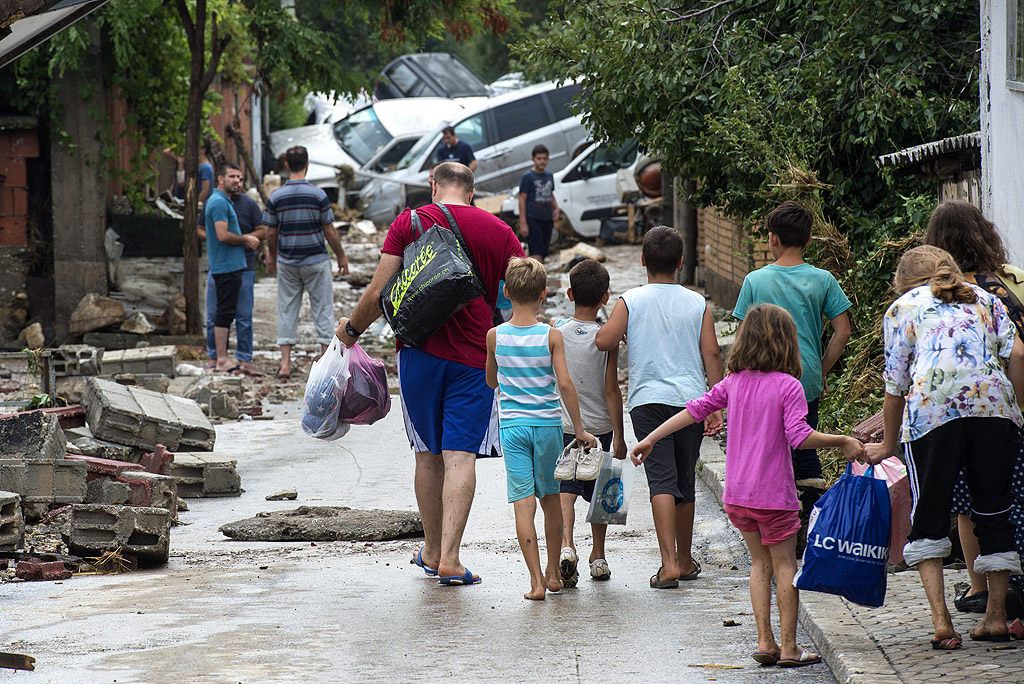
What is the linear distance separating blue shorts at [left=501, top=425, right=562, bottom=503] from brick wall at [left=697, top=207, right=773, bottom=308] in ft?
23.1

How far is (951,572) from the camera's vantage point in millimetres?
5562

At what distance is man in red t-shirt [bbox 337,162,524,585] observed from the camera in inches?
229

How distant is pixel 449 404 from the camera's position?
5.86 meters

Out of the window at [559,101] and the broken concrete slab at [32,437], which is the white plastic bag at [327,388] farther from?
the window at [559,101]

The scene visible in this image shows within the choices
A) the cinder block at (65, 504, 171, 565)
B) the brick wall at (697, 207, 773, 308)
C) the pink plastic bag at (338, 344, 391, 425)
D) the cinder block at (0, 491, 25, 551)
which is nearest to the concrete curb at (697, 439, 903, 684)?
the pink plastic bag at (338, 344, 391, 425)

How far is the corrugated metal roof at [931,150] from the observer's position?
23.2 ft

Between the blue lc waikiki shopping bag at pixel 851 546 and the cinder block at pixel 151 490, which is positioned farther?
the cinder block at pixel 151 490

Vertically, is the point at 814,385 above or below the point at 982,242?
below

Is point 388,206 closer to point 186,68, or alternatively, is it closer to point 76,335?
point 186,68

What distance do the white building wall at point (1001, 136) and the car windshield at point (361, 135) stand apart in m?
19.2

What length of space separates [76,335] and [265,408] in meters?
3.51

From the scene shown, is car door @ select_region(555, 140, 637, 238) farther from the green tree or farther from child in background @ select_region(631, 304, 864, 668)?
child in background @ select_region(631, 304, 864, 668)

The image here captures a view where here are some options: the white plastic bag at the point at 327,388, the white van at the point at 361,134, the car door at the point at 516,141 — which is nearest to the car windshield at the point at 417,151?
the white van at the point at 361,134

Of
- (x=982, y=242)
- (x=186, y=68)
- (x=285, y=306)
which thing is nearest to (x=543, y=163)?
(x=186, y=68)
